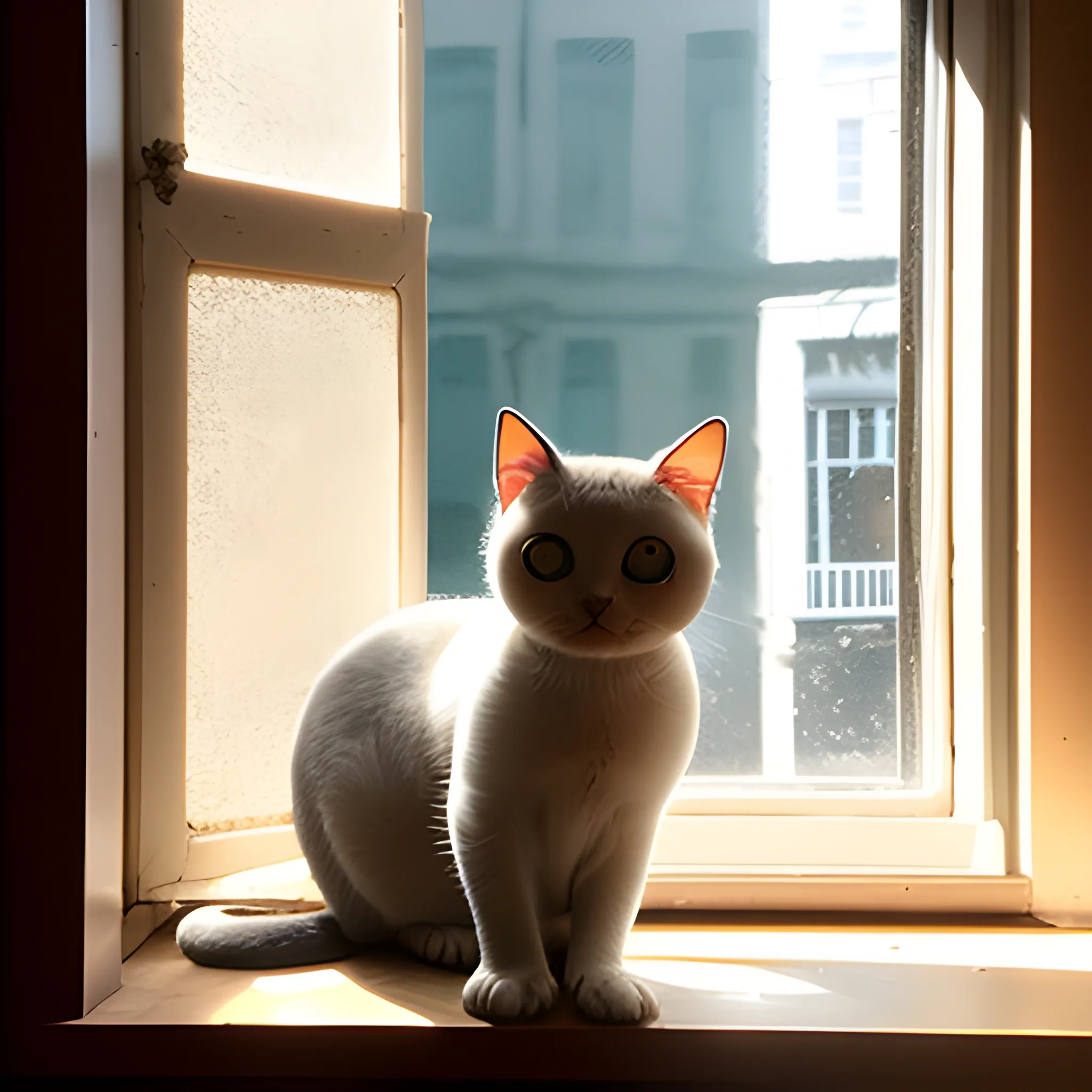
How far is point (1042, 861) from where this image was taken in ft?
3.22

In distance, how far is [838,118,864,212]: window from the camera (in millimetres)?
1131

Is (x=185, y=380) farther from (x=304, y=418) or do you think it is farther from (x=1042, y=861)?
(x=1042, y=861)

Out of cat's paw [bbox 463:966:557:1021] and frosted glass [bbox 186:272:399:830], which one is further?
frosted glass [bbox 186:272:399:830]

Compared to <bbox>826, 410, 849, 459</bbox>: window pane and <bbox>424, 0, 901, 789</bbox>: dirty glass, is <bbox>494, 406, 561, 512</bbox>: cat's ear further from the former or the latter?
<bbox>826, 410, 849, 459</bbox>: window pane

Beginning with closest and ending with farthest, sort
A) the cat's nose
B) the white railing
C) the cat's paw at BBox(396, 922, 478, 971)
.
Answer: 1. the cat's nose
2. the cat's paw at BBox(396, 922, 478, 971)
3. the white railing

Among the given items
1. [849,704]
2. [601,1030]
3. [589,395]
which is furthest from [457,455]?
[601,1030]

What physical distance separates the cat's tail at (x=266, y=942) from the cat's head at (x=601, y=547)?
38cm

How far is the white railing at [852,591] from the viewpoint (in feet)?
3.68

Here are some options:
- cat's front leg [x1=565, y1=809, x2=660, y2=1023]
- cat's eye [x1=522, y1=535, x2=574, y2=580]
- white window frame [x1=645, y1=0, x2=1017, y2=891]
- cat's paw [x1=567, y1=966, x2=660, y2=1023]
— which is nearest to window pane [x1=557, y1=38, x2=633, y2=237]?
white window frame [x1=645, y1=0, x2=1017, y2=891]

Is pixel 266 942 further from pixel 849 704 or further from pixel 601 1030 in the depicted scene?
pixel 849 704

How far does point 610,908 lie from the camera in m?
0.77

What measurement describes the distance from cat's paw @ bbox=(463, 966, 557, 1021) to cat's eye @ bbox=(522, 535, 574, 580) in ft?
1.04

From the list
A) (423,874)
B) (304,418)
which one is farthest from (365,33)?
(423,874)

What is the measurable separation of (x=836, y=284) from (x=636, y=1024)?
33.2 inches
